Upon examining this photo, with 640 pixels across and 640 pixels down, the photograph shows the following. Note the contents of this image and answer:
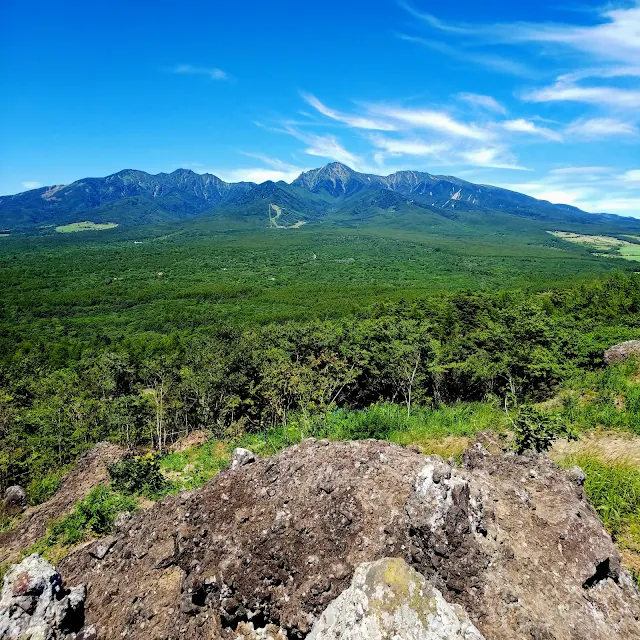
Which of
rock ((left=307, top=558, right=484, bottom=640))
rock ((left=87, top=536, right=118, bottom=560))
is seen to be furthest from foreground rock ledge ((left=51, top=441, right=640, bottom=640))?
rock ((left=307, top=558, right=484, bottom=640))

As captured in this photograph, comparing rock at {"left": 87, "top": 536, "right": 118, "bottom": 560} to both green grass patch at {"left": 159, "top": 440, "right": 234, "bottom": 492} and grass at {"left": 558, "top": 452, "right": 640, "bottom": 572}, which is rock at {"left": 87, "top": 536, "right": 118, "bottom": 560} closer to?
green grass patch at {"left": 159, "top": 440, "right": 234, "bottom": 492}

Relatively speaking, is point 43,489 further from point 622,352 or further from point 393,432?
point 622,352

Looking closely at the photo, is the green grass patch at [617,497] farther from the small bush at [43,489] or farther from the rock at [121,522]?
the small bush at [43,489]

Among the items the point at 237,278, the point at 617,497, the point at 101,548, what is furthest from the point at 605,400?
the point at 237,278

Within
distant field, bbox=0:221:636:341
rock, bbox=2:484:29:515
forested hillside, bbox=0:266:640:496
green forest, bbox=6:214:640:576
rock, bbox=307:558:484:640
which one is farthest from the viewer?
distant field, bbox=0:221:636:341

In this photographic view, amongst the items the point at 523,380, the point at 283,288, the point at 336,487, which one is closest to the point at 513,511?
the point at 336,487
